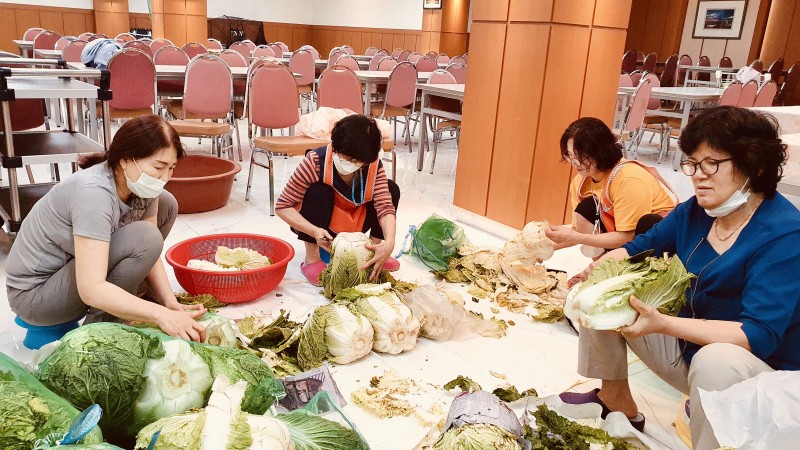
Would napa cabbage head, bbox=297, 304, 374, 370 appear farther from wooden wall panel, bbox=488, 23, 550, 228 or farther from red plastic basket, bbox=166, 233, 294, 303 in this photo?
wooden wall panel, bbox=488, 23, 550, 228

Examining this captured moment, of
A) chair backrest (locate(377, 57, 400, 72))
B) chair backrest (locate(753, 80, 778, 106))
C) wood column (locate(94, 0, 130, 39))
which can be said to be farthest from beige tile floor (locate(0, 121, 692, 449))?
wood column (locate(94, 0, 130, 39))

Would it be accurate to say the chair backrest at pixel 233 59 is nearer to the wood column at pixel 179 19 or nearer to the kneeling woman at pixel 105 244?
the kneeling woman at pixel 105 244

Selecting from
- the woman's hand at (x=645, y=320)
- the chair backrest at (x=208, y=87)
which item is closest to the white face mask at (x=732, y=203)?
the woman's hand at (x=645, y=320)

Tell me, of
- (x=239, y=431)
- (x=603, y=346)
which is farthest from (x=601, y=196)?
(x=239, y=431)

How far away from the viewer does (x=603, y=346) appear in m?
1.83

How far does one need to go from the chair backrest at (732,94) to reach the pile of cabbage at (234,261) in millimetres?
5606

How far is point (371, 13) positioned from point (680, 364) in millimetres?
15786

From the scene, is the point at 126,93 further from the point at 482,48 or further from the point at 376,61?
the point at 376,61

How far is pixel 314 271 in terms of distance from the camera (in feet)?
9.95

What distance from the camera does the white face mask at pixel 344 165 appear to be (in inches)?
109

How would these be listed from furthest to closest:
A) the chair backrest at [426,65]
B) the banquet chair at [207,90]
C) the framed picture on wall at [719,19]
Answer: the framed picture on wall at [719,19] → the chair backrest at [426,65] → the banquet chair at [207,90]

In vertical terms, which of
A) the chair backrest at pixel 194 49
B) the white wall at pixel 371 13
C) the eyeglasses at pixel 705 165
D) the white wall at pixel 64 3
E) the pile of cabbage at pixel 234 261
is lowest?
the pile of cabbage at pixel 234 261

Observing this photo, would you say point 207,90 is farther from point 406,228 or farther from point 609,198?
point 609,198

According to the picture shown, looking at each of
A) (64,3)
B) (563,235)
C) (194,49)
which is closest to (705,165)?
(563,235)
